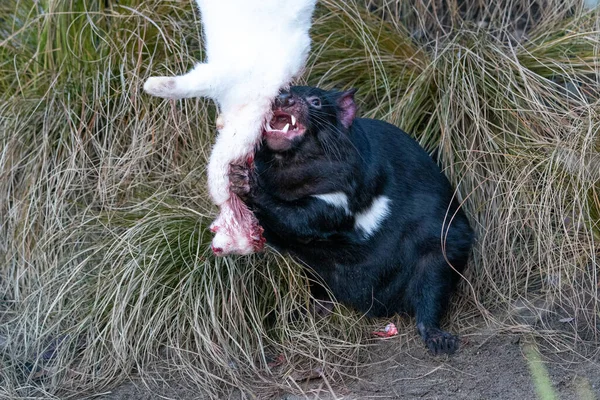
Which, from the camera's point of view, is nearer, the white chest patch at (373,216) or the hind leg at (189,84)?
the hind leg at (189,84)

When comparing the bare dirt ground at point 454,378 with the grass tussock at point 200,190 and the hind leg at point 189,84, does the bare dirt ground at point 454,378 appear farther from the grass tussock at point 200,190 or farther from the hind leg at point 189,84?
the hind leg at point 189,84

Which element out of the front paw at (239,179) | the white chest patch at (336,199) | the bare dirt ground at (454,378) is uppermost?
the front paw at (239,179)

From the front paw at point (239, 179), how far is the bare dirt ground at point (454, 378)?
79 cm

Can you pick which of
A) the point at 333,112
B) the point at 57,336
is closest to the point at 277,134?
the point at 333,112

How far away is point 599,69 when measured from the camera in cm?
368

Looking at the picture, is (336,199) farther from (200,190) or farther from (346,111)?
(200,190)

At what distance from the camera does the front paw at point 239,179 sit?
2.70 m

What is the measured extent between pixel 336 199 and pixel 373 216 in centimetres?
22

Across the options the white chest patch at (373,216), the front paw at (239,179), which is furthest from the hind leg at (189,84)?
the white chest patch at (373,216)

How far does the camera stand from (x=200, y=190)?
3625 mm

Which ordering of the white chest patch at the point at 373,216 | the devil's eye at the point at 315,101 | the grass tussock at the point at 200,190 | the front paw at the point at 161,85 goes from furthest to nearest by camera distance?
the grass tussock at the point at 200,190
the white chest patch at the point at 373,216
the devil's eye at the point at 315,101
the front paw at the point at 161,85

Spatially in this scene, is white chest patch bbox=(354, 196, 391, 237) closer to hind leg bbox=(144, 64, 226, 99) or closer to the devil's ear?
the devil's ear

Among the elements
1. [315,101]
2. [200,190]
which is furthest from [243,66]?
[200,190]

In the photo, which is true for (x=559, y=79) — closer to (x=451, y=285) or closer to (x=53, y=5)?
(x=451, y=285)
